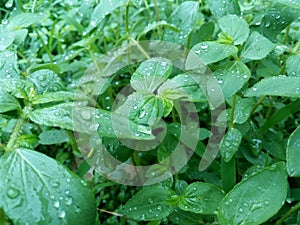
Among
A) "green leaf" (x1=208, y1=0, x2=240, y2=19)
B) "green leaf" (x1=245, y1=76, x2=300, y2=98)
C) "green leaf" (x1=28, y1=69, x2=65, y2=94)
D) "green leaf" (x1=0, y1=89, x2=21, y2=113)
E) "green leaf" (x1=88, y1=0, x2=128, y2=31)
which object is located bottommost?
"green leaf" (x1=28, y1=69, x2=65, y2=94)

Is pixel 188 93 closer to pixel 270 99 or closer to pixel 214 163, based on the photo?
pixel 214 163

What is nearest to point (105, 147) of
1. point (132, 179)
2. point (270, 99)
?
point (132, 179)

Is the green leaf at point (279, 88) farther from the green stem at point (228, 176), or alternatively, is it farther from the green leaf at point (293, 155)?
the green stem at point (228, 176)

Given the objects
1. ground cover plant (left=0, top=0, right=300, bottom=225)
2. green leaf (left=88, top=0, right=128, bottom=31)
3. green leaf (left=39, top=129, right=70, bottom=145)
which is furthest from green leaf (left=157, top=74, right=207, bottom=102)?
green leaf (left=39, top=129, right=70, bottom=145)

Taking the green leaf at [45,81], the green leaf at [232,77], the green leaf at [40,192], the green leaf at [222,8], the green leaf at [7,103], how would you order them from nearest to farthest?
the green leaf at [40,192] < the green leaf at [7,103] < the green leaf at [232,77] < the green leaf at [45,81] < the green leaf at [222,8]

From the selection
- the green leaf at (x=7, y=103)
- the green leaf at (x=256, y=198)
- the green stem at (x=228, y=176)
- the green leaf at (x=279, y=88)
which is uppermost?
the green leaf at (x=7, y=103)

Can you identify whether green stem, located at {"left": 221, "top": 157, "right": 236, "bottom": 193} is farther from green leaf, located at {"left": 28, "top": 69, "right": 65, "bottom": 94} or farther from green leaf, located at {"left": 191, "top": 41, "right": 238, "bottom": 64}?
green leaf, located at {"left": 28, "top": 69, "right": 65, "bottom": 94}

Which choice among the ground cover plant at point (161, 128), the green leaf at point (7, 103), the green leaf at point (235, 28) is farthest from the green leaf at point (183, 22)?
the green leaf at point (7, 103)
